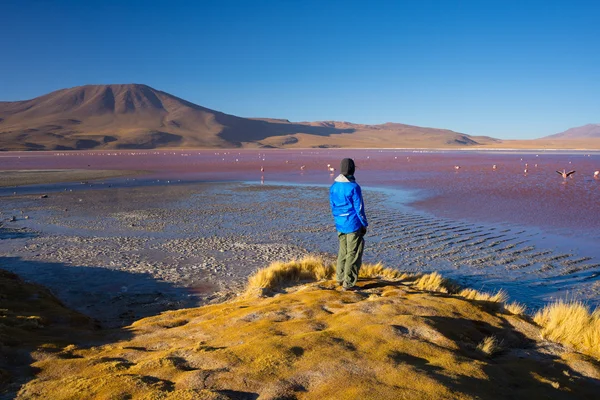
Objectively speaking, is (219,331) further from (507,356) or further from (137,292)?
(137,292)

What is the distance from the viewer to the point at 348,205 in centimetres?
661

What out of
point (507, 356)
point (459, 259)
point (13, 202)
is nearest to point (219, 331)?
point (507, 356)

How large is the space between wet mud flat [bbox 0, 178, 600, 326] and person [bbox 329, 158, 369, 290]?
8.92 ft

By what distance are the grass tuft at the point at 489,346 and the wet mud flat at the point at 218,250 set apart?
12.6ft

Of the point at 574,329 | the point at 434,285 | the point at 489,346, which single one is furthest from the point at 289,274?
the point at 574,329

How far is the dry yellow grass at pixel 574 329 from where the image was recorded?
485cm

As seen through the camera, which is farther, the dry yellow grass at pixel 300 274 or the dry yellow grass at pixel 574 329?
the dry yellow grass at pixel 300 274

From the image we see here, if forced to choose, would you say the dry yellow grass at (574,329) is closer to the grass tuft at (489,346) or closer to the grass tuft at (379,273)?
the grass tuft at (489,346)

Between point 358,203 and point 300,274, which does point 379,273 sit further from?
point 358,203

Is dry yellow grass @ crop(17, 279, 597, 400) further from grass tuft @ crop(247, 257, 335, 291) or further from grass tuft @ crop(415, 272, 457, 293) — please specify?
grass tuft @ crop(247, 257, 335, 291)

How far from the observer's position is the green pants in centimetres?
673

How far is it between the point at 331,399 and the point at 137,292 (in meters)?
6.31

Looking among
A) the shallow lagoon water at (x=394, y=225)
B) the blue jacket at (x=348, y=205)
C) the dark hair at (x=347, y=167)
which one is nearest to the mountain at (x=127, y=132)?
the shallow lagoon water at (x=394, y=225)

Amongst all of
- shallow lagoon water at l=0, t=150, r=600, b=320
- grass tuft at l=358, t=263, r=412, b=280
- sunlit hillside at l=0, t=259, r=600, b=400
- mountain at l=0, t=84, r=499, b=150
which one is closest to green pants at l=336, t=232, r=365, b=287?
sunlit hillside at l=0, t=259, r=600, b=400
